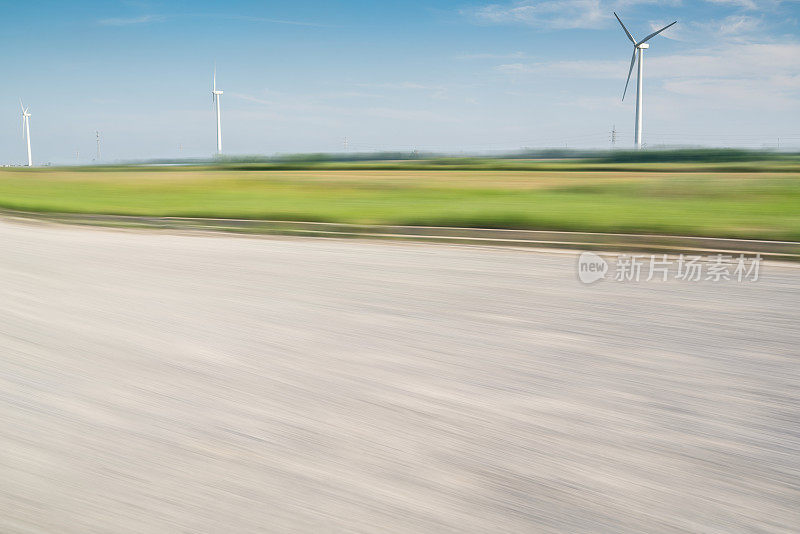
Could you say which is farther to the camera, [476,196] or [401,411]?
[476,196]

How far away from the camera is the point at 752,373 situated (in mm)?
4730

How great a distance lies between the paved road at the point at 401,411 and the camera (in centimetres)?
282

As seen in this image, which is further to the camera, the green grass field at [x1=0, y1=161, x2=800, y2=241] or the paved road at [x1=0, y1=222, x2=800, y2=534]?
the green grass field at [x1=0, y1=161, x2=800, y2=241]

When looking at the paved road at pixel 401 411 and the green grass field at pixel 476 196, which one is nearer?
the paved road at pixel 401 411

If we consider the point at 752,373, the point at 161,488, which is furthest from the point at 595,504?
the point at 752,373

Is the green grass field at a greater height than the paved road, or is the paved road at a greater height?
the green grass field

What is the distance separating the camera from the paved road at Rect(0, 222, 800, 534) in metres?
2.82

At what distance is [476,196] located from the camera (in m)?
25.0

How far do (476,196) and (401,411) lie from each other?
2153 cm

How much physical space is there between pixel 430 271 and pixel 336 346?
4.29 meters

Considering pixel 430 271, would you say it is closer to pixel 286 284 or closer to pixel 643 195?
pixel 286 284

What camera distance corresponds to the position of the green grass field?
1586 cm

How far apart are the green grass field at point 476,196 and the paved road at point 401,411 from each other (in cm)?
817

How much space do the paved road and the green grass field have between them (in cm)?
817
